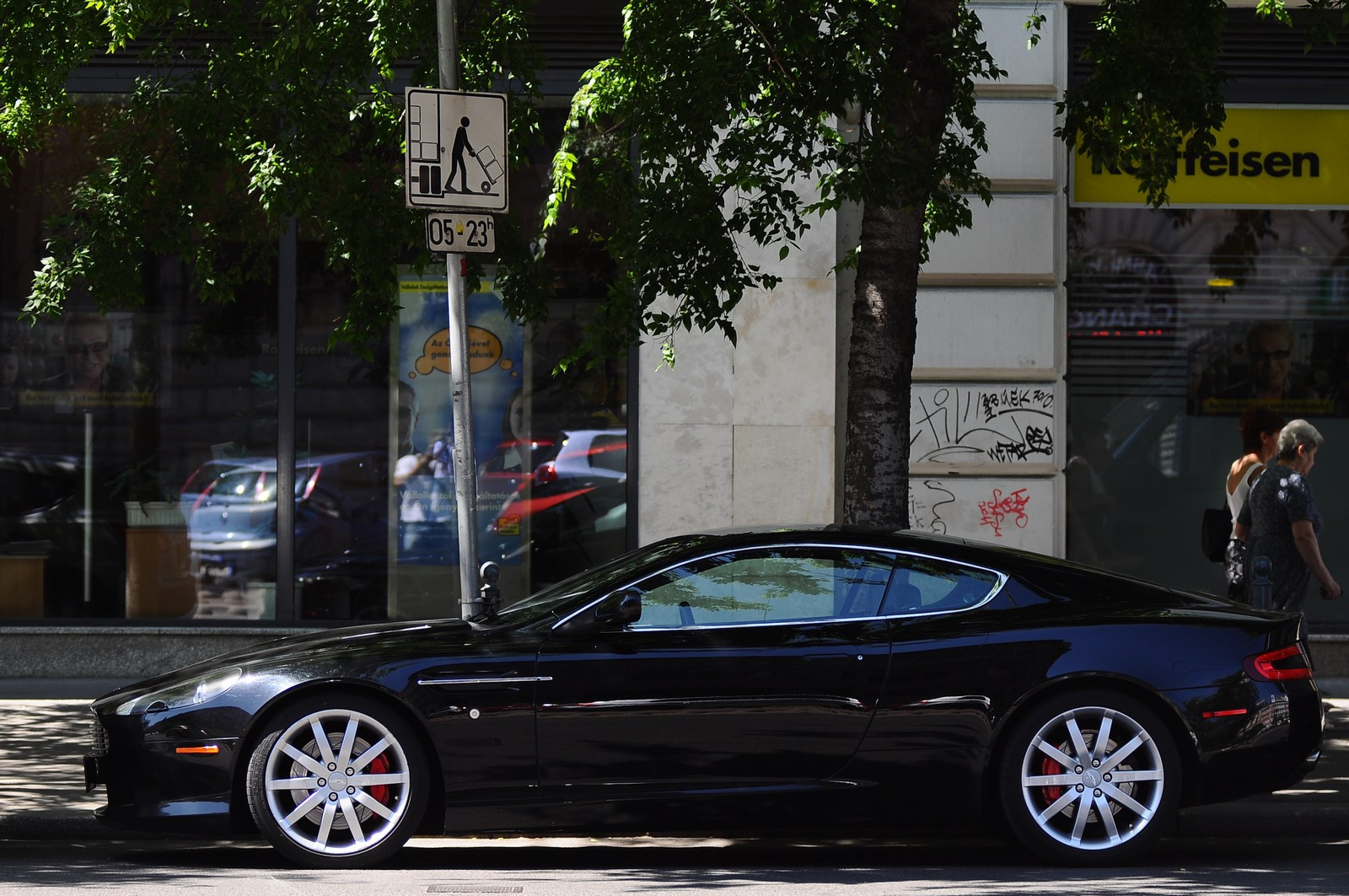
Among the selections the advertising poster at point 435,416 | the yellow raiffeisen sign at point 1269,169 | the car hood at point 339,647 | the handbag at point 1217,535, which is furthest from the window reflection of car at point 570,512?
the car hood at point 339,647

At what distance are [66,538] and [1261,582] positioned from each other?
8263mm

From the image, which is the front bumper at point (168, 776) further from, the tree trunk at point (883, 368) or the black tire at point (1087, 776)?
the tree trunk at point (883, 368)

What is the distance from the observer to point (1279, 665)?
6113mm

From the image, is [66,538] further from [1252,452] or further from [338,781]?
[1252,452]

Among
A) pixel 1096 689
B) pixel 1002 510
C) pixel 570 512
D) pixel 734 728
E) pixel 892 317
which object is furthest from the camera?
pixel 570 512

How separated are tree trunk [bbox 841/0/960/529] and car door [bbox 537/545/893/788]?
6.60 ft

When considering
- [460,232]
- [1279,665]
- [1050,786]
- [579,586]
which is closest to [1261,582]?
[1279,665]

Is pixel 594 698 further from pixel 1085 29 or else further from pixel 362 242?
pixel 1085 29

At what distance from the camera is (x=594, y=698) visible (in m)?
5.96

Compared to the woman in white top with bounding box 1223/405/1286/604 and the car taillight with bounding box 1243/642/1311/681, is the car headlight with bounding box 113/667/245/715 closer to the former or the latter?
the car taillight with bounding box 1243/642/1311/681

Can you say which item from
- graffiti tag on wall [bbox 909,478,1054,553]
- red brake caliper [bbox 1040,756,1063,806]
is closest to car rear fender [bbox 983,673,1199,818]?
red brake caliper [bbox 1040,756,1063,806]

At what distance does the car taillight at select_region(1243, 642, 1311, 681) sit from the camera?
6.07 meters

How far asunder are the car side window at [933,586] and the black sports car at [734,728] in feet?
0.19

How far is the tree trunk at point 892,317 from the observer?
7992mm
